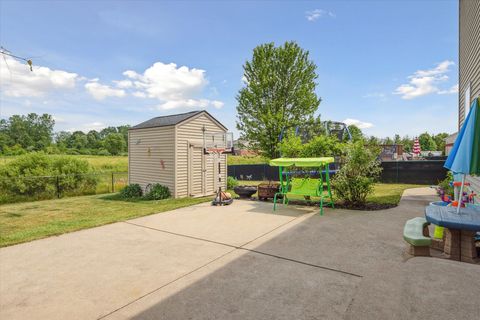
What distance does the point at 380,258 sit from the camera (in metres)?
3.28

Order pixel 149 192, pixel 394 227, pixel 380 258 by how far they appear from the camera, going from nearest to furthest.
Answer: pixel 380 258 < pixel 394 227 < pixel 149 192

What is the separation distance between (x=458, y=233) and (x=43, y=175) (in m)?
16.0

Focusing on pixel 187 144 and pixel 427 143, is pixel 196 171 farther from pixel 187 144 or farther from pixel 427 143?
pixel 427 143

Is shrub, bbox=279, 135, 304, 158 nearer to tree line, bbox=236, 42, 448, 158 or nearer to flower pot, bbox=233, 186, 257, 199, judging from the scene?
flower pot, bbox=233, 186, 257, 199

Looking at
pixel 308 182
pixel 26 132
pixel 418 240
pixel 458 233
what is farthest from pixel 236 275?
pixel 26 132

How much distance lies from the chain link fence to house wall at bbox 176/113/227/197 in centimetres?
620

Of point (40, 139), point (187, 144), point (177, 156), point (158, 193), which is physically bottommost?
point (158, 193)

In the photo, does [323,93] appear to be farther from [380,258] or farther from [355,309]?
[355,309]

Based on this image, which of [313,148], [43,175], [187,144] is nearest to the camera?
[313,148]

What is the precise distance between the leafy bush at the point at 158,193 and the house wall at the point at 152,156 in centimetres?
19

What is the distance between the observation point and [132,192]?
37.0 feet

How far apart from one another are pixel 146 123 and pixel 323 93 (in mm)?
10400

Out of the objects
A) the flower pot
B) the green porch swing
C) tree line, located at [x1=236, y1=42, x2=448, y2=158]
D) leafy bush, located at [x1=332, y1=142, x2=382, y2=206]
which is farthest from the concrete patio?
tree line, located at [x1=236, y1=42, x2=448, y2=158]

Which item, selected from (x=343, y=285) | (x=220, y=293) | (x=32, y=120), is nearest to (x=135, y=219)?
(x=220, y=293)
